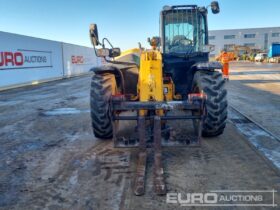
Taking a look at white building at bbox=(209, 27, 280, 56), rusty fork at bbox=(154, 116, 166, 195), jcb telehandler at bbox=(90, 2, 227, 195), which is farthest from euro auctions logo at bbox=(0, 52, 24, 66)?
white building at bbox=(209, 27, 280, 56)

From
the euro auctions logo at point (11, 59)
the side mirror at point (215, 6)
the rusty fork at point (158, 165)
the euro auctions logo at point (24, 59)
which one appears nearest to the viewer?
the rusty fork at point (158, 165)

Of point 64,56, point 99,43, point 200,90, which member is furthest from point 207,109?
point 64,56

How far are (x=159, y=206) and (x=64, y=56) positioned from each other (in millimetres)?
21666

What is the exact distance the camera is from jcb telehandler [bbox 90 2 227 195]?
15.1 ft

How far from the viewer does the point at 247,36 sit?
8712 centimetres

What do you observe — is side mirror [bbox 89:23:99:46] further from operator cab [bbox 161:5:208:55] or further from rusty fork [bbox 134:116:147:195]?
operator cab [bbox 161:5:208:55]

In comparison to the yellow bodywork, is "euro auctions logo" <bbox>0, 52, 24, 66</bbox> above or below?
above

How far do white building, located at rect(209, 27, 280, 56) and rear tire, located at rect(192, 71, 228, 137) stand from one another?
3338 inches

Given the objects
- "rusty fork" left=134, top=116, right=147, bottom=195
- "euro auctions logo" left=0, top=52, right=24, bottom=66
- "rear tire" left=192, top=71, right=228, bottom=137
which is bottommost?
"rusty fork" left=134, top=116, right=147, bottom=195

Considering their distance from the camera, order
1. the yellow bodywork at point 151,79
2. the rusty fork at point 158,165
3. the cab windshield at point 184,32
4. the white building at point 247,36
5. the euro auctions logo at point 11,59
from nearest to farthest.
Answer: the rusty fork at point 158,165
the yellow bodywork at point 151,79
the cab windshield at point 184,32
the euro auctions logo at point 11,59
the white building at point 247,36

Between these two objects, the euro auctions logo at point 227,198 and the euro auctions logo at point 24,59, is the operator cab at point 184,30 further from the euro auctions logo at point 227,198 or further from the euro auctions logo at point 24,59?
the euro auctions logo at point 24,59

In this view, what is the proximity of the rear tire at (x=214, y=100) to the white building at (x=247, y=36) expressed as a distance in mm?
84787

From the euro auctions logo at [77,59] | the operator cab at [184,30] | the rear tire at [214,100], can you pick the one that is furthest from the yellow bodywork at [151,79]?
the euro auctions logo at [77,59]

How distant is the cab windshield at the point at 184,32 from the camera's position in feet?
22.3
